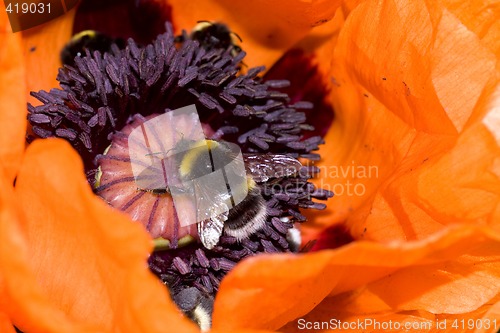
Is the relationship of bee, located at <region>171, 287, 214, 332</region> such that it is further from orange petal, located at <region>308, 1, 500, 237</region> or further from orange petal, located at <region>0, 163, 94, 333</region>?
orange petal, located at <region>0, 163, 94, 333</region>

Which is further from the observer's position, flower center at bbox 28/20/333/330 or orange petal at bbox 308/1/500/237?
flower center at bbox 28/20/333/330

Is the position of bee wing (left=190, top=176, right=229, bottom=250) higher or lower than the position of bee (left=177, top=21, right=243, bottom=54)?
lower

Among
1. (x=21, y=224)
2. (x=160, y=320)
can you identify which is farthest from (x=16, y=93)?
(x=160, y=320)

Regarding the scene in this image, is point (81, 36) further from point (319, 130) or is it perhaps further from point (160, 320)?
point (160, 320)

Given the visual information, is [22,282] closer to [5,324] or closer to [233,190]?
[5,324]

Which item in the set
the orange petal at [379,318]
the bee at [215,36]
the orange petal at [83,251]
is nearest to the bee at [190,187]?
the orange petal at [379,318]

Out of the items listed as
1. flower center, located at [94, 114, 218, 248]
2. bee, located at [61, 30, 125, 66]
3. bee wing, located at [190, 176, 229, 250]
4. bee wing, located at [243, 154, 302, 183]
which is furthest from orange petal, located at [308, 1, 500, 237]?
bee, located at [61, 30, 125, 66]

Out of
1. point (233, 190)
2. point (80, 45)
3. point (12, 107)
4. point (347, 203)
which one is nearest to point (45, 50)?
point (80, 45)

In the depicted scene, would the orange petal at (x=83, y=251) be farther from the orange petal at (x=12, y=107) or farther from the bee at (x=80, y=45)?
the bee at (x=80, y=45)
